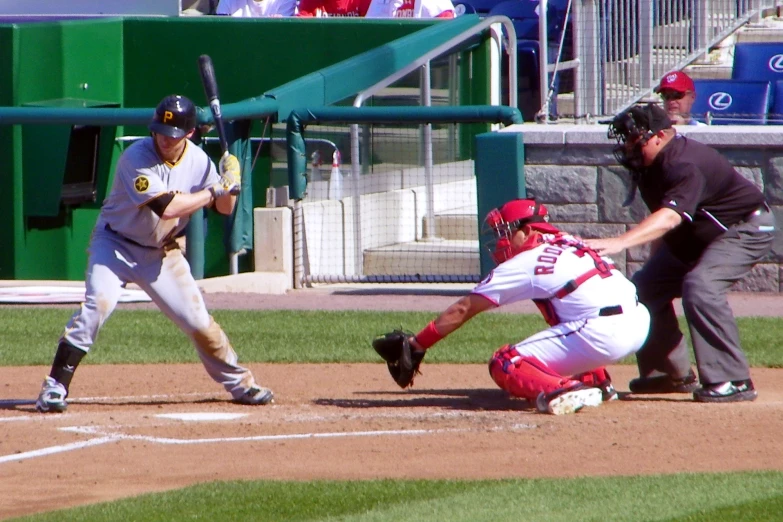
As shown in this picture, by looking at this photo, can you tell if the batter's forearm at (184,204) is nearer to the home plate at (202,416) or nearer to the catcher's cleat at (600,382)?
the home plate at (202,416)

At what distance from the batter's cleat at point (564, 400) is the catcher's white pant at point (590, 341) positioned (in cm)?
13

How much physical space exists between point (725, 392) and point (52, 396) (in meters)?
3.47

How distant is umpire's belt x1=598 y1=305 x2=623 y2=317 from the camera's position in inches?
249

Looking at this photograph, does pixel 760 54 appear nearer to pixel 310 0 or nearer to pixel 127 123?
pixel 310 0

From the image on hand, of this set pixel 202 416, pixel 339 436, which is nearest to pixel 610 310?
pixel 339 436

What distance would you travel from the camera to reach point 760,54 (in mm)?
13172

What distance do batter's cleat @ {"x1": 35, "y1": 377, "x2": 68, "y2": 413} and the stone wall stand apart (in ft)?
17.6

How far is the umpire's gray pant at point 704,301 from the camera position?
6.53 m

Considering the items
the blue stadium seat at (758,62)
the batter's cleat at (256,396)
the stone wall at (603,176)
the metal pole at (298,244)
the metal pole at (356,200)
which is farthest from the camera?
the blue stadium seat at (758,62)

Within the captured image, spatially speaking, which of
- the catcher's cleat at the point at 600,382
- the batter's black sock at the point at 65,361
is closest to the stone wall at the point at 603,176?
the catcher's cleat at the point at 600,382

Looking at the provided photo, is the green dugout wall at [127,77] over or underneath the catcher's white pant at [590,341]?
over

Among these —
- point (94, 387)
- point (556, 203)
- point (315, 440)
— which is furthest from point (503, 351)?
point (556, 203)

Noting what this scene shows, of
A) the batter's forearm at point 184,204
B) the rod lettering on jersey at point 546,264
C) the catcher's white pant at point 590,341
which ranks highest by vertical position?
the batter's forearm at point 184,204

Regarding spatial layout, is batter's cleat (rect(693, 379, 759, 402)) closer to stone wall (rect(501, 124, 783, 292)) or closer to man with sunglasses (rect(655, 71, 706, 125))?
man with sunglasses (rect(655, 71, 706, 125))
